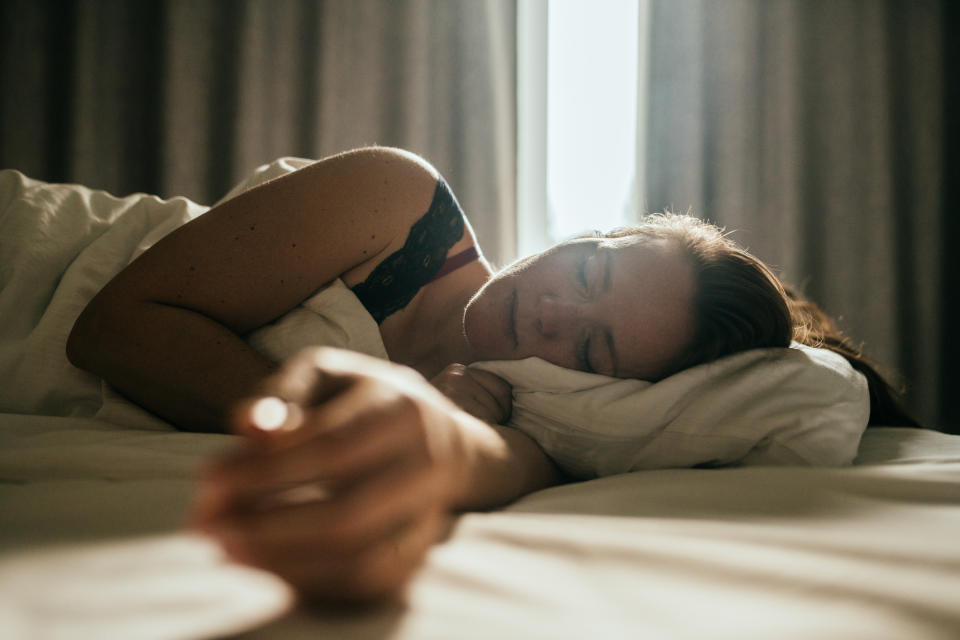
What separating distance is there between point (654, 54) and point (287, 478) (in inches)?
112

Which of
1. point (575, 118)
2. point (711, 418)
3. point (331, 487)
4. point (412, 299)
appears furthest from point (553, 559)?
point (575, 118)

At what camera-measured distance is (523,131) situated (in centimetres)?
286

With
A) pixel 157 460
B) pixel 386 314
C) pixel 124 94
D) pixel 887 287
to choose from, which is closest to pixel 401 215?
pixel 386 314

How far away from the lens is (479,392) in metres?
0.92

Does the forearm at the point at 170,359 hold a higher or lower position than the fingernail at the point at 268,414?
lower

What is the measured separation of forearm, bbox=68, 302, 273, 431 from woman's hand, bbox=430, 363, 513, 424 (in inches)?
10.1

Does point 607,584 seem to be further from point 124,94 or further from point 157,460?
point 124,94

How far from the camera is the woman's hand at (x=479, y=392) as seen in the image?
0.89m

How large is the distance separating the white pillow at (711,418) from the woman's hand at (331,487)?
520 mm

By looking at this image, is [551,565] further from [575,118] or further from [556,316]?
[575,118]

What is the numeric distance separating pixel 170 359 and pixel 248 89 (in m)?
2.14

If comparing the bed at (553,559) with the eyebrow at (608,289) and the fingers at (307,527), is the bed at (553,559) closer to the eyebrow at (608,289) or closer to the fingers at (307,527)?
the fingers at (307,527)

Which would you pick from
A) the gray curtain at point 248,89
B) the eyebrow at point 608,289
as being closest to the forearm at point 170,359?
the eyebrow at point 608,289

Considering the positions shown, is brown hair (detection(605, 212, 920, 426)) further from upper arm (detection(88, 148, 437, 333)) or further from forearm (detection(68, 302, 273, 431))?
forearm (detection(68, 302, 273, 431))
